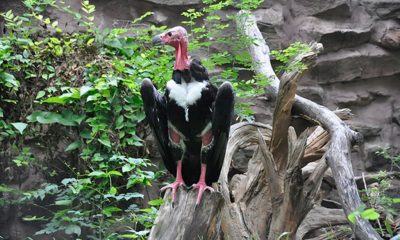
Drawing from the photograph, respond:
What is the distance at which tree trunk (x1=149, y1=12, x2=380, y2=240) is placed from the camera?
10.8 feet

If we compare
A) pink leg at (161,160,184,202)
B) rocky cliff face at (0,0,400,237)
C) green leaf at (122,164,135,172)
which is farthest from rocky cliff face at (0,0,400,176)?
pink leg at (161,160,184,202)

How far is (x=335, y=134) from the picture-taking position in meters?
4.01

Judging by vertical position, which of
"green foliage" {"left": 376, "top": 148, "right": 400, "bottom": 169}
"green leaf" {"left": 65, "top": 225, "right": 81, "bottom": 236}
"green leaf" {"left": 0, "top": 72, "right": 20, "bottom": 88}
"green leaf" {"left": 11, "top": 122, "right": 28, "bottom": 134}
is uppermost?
"green leaf" {"left": 0, "top": 72, "right": 20, "bottom": 88}

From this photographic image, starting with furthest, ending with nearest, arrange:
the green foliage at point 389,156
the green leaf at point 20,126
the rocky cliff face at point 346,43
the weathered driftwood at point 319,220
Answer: the rocky cliff face at point 346,43, the green foliage at point 389,156, the green leaf at point 20,126, the weathered driftwood at point 319,220

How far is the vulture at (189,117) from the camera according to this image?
3.26m

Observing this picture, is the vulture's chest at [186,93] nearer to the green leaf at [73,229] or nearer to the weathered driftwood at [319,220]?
the green leaf at [73,229]

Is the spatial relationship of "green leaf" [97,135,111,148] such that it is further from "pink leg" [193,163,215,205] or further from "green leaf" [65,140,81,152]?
"pink leg" [193,163,215,205]

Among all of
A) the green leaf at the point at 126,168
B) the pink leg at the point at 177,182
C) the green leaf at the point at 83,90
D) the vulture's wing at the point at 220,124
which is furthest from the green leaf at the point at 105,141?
the vulture's wing at the point at 220,124

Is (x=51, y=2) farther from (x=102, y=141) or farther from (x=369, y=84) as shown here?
(x=369, y=84)

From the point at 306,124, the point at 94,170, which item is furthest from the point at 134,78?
the point at 306,124

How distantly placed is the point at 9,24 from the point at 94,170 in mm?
1319

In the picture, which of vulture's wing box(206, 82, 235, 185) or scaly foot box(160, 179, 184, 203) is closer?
vulture's wing box(206, 82, 235, 185)

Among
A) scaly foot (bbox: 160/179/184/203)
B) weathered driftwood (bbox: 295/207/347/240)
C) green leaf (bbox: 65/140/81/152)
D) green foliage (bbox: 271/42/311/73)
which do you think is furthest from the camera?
green leaf (bbox: 65/140/81/152)

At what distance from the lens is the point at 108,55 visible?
196 inches
